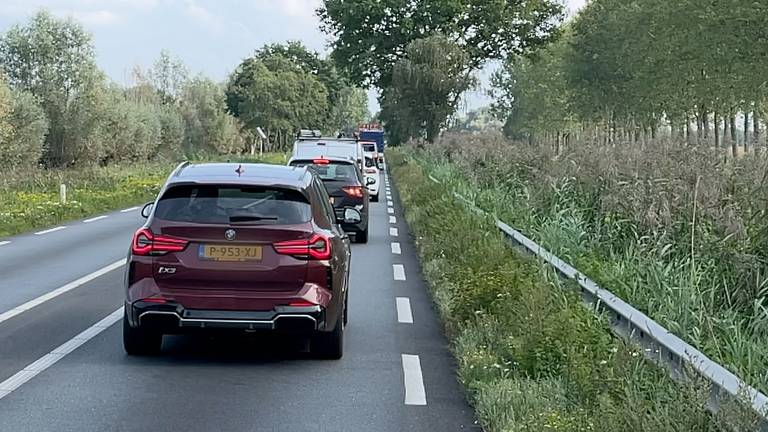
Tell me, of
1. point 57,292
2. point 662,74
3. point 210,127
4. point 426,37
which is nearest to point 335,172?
point 57,292

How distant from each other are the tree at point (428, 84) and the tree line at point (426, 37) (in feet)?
0.16

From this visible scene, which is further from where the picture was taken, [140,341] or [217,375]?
[140,341]

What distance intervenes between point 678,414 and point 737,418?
20.7 inches

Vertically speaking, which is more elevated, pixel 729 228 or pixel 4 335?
pixel 729 228

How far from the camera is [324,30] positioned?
196 ft

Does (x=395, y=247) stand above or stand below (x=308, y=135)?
below

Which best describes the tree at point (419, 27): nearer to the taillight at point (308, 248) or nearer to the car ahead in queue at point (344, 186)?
the car ahead in queue at point (344, 186)

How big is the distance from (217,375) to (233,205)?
1321 millimetres

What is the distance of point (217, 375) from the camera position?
809 centimetres

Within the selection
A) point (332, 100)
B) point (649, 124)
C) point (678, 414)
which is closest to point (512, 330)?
point (678, 414)

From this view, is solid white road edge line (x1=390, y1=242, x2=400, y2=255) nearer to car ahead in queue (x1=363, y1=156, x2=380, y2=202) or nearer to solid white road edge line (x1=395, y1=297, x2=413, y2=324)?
solid white road edge line (x1=395, y1=297, x2=413, y2=324)

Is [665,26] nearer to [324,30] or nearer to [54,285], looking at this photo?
[54,285]

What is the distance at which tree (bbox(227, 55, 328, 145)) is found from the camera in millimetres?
84562

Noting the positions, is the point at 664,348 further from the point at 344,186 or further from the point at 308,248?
the point at 344,186
